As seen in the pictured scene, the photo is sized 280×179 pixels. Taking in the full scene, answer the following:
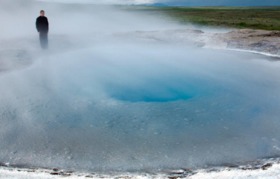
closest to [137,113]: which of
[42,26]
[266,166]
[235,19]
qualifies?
[266,166]

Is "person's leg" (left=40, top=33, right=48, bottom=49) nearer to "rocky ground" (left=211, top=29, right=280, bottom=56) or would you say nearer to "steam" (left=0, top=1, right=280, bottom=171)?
"steam" (left=0, top=1, right=280, bottom=171)

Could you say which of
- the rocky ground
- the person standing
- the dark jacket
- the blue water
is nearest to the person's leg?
the person standing

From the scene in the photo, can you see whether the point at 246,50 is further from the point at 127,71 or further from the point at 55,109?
the point at 55,109

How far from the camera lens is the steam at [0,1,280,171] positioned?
3.99m

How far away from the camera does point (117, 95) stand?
6219 mm

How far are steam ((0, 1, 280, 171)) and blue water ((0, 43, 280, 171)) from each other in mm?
13

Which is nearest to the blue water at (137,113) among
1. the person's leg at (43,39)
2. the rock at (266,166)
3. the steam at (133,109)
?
the steam at (133,109)

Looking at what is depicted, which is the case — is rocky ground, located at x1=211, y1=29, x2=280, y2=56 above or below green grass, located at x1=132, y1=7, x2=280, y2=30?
above

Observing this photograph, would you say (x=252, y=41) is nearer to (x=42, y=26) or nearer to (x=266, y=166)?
(x=42, y=26)

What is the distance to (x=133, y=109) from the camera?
5516mm

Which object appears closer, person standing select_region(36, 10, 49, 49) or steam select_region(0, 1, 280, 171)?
steam select_region(0, 1, 280, 171)

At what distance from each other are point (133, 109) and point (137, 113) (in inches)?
7.8

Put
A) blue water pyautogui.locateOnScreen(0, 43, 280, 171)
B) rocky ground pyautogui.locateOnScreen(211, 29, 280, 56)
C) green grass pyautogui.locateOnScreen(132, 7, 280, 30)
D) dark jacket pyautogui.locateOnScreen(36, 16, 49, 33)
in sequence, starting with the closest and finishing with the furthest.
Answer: blue water pyautogui.locateOnScreen(0, 43, 280, 171) → dark jacket pyautogui.locateOnScreen(36, 16, 49, 33) → rocky ground pyautogui.locateOnScreen(211, 29, 280, 56) → green grass pyautogui.locateOnScreen(132, 7, 280, 30)

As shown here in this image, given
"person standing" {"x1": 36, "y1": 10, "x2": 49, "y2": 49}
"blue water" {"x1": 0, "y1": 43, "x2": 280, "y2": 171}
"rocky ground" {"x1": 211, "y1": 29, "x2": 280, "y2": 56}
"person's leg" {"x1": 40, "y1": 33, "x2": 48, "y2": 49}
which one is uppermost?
"person standing" {"x1": 36, "y1": 10, "x2": 49, "y2": 49}
